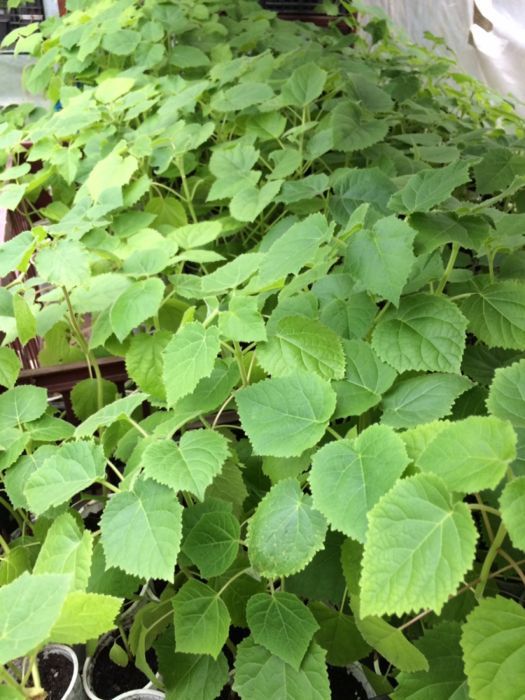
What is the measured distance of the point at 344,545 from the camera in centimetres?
62

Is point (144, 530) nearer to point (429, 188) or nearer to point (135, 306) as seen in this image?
point (135, 306)

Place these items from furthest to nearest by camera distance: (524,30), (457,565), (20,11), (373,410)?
(20,11) → (524,30) → (373,410) → (457,565)

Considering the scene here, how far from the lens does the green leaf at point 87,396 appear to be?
1.06 m

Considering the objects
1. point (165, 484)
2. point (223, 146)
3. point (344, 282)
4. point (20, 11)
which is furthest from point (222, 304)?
point (20, 11)

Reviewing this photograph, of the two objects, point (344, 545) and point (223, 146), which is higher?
point (223, 146)

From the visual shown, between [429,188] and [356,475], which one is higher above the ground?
[429,188]

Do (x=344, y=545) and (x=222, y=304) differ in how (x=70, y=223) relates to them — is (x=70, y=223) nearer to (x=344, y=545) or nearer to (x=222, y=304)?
(x=222, y=304)

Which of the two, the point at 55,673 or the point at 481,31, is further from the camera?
the point at 481,31

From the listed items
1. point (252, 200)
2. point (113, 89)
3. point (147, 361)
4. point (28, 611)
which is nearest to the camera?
point (28, 611)

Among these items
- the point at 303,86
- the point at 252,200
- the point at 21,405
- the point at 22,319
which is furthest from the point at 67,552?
the point at 303,86

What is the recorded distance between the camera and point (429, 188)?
761 mm

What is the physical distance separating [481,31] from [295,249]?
8.94ft

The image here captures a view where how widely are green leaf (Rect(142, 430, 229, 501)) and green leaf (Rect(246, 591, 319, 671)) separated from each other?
0.52 feet

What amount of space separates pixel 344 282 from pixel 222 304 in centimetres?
21
